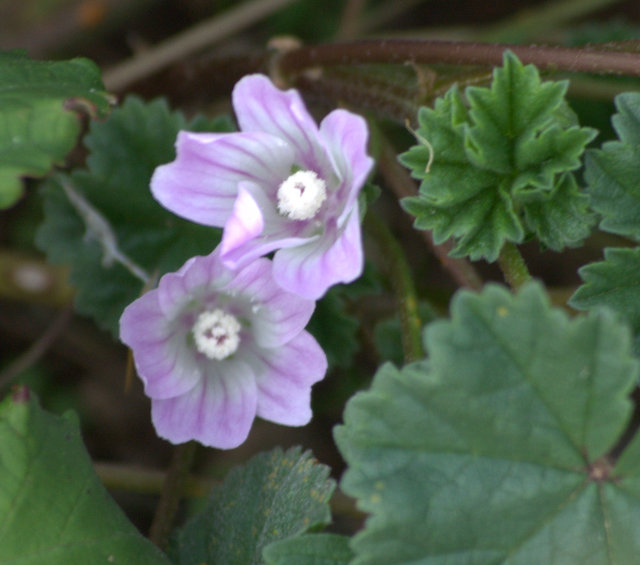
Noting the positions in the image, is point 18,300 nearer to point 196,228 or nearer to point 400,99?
point 196,228

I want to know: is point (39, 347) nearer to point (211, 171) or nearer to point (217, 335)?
point (217, 335)

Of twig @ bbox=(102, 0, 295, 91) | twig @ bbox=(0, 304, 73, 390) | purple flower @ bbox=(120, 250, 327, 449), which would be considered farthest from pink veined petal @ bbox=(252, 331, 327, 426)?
twig @ bbox=(102, 0, 295, 91)

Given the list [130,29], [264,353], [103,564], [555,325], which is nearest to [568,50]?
[555,325]

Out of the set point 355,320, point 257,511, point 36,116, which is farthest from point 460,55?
point 257,511

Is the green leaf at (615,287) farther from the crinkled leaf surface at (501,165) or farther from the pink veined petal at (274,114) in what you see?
the pink veined petal at (274,114)

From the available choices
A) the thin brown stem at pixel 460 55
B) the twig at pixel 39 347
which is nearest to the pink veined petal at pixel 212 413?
the thin brown stem at pixel 460 55
